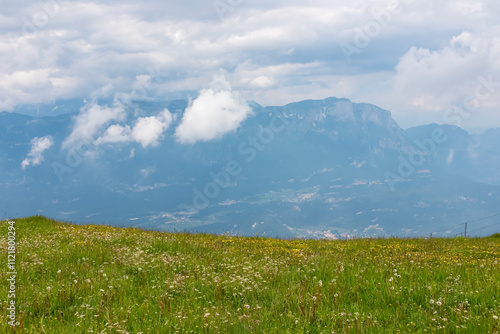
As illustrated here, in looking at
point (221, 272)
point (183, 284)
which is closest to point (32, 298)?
point (183, 284)

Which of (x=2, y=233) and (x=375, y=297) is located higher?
(x=2, y=233)

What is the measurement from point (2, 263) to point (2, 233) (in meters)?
8.55

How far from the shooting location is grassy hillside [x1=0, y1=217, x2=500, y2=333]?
18.8 feet

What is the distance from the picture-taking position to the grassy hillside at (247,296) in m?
5.74

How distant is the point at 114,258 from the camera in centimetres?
1050

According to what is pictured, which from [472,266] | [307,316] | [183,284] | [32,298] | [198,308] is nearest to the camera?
[307,316]

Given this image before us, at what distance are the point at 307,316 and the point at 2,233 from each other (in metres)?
17.2

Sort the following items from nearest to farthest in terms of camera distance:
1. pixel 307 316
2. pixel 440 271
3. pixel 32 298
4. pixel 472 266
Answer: pixel 307 316 → pixel 32 298 → pixel 440 271 → pixel 472 266

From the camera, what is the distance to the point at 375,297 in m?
7.06

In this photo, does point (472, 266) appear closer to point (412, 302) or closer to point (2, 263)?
point (412, 302)

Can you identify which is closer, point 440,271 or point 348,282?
point 348,282

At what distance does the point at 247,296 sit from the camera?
734cm

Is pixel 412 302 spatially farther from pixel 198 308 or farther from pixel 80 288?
pixel 80 288

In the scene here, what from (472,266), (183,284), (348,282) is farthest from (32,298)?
(472,266)
